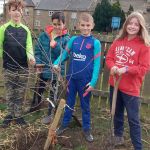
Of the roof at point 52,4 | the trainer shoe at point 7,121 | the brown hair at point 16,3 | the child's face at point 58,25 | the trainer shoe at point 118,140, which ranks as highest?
the roof at point 52,4

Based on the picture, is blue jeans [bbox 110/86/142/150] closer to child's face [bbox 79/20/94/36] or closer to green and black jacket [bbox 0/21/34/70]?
child's face [bbox 79/20/94/36]

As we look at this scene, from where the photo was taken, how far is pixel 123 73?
146 inches

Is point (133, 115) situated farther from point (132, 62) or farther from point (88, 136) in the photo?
point (88, 136)

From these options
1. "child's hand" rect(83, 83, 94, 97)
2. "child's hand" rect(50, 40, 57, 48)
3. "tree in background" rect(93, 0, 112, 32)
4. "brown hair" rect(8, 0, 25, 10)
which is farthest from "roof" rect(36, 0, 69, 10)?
"child's hand" rect(83, 83, 94, 97)

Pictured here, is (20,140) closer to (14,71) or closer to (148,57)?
(14,71)

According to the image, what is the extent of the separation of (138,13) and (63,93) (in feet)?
3.89

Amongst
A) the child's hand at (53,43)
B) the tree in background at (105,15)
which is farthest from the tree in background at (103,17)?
the child's hand at (53,43)

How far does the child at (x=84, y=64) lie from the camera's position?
410 cm

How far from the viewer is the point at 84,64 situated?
4.14 meters

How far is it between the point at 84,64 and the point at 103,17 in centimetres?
2982

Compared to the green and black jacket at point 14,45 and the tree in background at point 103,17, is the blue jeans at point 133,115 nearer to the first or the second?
the green and black jacket at point 14,45

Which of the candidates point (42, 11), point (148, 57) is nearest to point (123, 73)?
point (148, 57)

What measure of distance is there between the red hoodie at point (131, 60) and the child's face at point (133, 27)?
0.25ft

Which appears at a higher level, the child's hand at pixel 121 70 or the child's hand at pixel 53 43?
the child's hand at pixel 53 43
